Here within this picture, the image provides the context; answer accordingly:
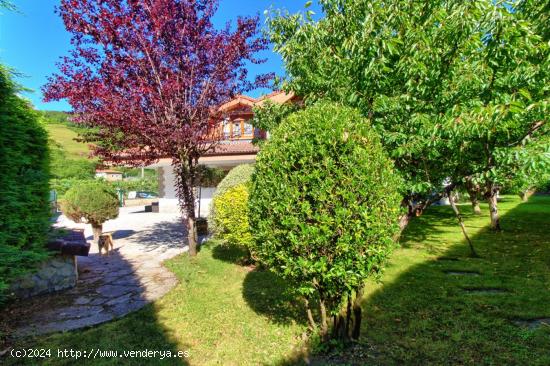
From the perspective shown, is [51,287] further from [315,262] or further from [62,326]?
[315,262]

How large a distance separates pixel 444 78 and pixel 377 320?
12.3 feet

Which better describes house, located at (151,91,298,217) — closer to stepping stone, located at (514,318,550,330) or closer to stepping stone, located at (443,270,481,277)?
stepping stone, located at (443,270,481,277)

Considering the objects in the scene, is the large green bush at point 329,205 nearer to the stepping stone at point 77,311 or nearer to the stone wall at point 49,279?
the stepping stone at point 77,311

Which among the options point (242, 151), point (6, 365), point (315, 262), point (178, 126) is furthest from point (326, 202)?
point (242, 151)

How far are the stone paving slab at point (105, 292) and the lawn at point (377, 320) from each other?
1.13ft

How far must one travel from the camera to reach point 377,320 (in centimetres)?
470

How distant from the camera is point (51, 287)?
Answer: 6145mm

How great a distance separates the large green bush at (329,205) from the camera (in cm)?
340

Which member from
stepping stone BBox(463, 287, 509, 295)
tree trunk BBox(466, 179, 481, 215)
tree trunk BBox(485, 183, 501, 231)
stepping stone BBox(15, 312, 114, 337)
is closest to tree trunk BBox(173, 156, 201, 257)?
stepping stone BBox(15, 312, 114, 337)

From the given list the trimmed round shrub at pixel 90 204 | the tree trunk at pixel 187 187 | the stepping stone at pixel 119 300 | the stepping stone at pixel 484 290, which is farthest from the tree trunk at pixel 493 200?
the trimmed round shrub at pixel 90 204

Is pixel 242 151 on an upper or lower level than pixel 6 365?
upper

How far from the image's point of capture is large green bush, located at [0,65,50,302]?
4453 millimetres

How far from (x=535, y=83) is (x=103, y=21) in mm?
8417

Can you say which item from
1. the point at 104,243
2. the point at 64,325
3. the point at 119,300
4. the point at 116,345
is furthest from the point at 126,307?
the point at 104,243
